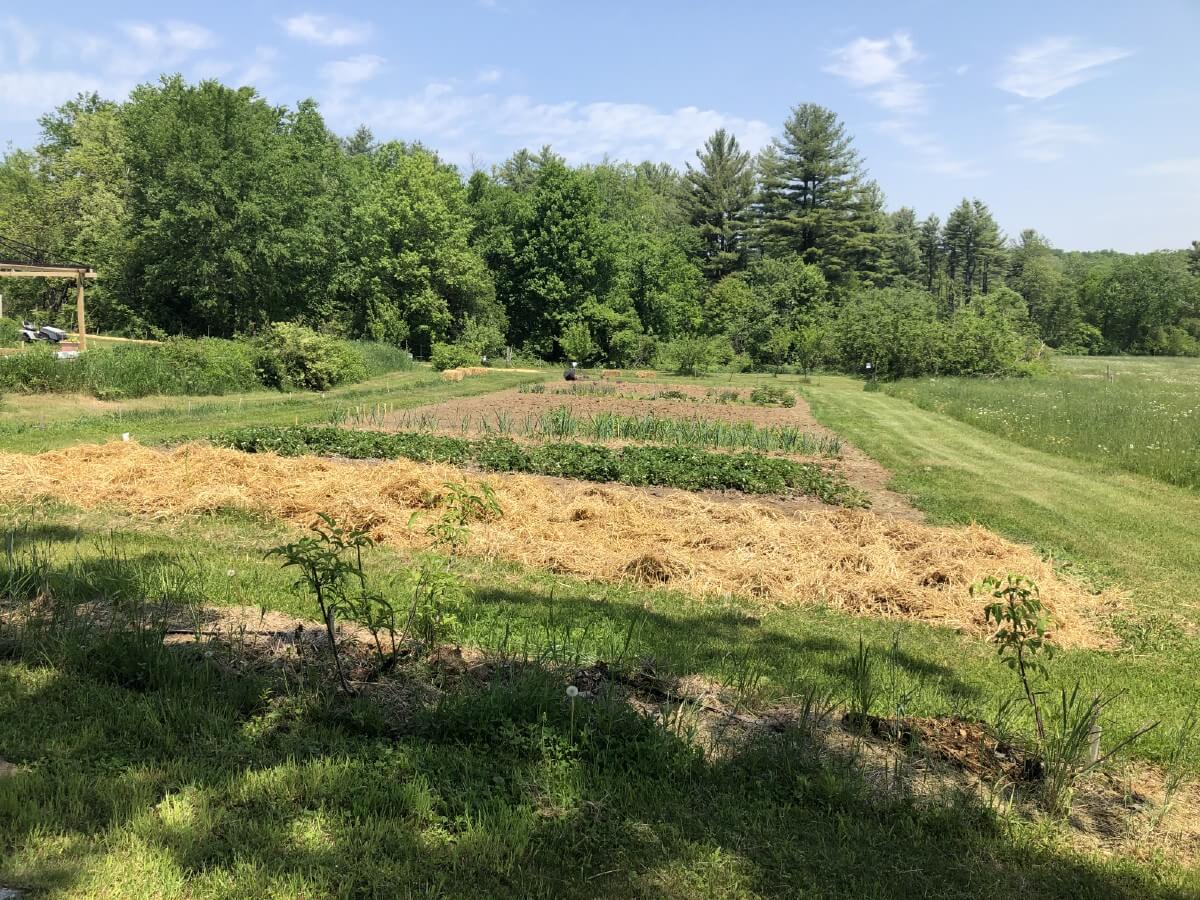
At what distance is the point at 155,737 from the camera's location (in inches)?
138

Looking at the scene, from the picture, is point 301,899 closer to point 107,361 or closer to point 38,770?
point 38,770

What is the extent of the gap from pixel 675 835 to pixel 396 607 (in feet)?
10.2

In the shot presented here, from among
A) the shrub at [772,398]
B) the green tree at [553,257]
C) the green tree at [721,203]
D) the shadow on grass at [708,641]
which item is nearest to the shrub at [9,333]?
the green tree at [553,257]

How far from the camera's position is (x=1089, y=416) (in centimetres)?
1900

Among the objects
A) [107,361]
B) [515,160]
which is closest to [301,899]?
[107,361]

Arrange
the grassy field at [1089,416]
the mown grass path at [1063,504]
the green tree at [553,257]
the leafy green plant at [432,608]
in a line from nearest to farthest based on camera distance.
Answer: the leafy green plant at [432,608]
the mown grass path at [1063,504]
the grassy field at [1089,416]
the green tree at [553,257]

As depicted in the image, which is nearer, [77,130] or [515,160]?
[77,130]

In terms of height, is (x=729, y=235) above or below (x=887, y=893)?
above

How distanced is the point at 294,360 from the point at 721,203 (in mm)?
46380

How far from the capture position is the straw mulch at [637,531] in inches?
276

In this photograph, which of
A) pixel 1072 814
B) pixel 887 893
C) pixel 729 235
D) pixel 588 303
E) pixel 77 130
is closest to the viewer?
pixel 887 893

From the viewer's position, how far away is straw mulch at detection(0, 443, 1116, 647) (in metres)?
7.00

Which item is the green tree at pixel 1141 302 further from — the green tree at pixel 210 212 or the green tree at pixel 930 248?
the green tree at pixel 210 212

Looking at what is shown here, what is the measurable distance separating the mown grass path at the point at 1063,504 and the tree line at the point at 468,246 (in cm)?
2210
